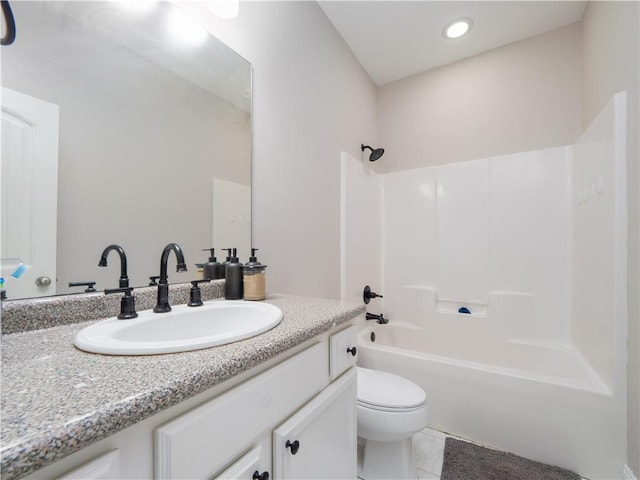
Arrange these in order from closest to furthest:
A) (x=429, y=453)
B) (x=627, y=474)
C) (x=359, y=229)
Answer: (x=627, y=474), (x=429, y=453), (x=359, y=229)

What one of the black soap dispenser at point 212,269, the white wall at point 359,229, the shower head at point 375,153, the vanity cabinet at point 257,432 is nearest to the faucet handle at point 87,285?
the black soap dispenser at point 212,269

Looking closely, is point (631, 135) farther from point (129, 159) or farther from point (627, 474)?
point (129, 159)

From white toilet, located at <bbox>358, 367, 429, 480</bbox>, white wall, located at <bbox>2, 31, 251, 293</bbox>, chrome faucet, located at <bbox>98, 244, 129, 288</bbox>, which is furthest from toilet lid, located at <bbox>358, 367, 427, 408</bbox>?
chrome faucet, located at <bbox>98, 244, 129, 288</bbox>

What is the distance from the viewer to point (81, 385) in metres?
0.40

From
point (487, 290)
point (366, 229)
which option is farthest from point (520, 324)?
point (366, 229)

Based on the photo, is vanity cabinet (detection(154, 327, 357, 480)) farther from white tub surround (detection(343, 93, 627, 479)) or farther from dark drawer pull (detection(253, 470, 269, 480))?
white tub surround (detection(343, 93, 627, 479))

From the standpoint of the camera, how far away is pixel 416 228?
2395 mm

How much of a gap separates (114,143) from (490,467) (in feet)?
6.77

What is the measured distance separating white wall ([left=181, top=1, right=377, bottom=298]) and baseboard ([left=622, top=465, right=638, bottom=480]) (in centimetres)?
150

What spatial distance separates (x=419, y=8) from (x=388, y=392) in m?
2.22

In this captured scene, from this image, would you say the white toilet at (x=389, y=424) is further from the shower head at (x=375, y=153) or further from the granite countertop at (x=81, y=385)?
the shower head at (x=375, y=153)

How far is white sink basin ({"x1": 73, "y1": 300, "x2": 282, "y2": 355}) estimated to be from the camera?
1.74 feet

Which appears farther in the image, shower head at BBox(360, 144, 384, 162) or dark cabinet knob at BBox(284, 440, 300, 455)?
shower head at BBox(360, 144, 384, 162)

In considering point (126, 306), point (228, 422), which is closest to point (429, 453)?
point (228, 422)
